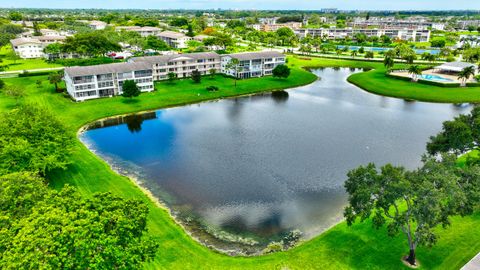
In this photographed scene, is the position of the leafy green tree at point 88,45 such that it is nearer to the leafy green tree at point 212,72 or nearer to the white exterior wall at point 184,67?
the white exterior wall at point 184,67

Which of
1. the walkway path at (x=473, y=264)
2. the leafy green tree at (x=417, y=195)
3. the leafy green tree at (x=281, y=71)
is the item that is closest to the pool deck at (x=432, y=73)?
the leafy green tree at (x=281, y=71)

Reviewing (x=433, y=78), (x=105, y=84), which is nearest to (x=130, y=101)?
(x=105, y=84)

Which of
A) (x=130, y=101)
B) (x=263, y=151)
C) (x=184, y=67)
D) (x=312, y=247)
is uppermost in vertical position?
(x=184, y=67)

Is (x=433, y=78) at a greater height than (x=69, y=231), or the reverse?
(x=69, y=231)

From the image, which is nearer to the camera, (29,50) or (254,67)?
(254,67)

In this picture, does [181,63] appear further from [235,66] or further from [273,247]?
[273,247]

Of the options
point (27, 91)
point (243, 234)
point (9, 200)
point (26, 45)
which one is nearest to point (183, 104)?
point (27, 91)
